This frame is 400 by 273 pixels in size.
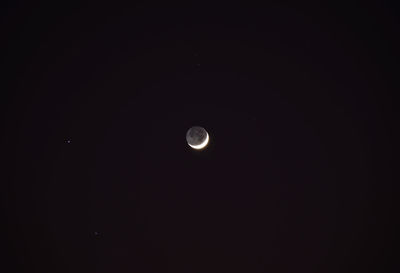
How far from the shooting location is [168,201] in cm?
567

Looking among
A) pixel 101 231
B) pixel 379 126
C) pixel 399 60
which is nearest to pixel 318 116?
pixel 379 126

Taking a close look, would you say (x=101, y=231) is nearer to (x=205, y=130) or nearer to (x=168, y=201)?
(x=168, y=201)

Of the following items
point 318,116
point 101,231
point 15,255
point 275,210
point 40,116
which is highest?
point 318,116

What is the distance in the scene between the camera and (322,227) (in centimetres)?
551

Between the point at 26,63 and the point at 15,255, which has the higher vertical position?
the point at 26,63

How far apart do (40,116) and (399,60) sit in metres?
6.70

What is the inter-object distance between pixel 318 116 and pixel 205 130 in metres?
2.20

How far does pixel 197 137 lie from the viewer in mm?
5223

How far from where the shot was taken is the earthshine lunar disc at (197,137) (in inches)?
205

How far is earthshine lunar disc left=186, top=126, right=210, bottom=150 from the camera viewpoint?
5207mm

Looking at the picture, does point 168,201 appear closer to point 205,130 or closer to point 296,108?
point 205,130

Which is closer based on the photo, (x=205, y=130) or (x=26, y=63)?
(x=26, y=63)

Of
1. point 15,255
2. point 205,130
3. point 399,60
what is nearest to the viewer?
point 399,60

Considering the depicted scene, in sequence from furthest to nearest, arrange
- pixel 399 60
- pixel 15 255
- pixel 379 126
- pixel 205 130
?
pixel 15 255 → pixel 205 130 → pixel 379 126 → pixel 399 60
